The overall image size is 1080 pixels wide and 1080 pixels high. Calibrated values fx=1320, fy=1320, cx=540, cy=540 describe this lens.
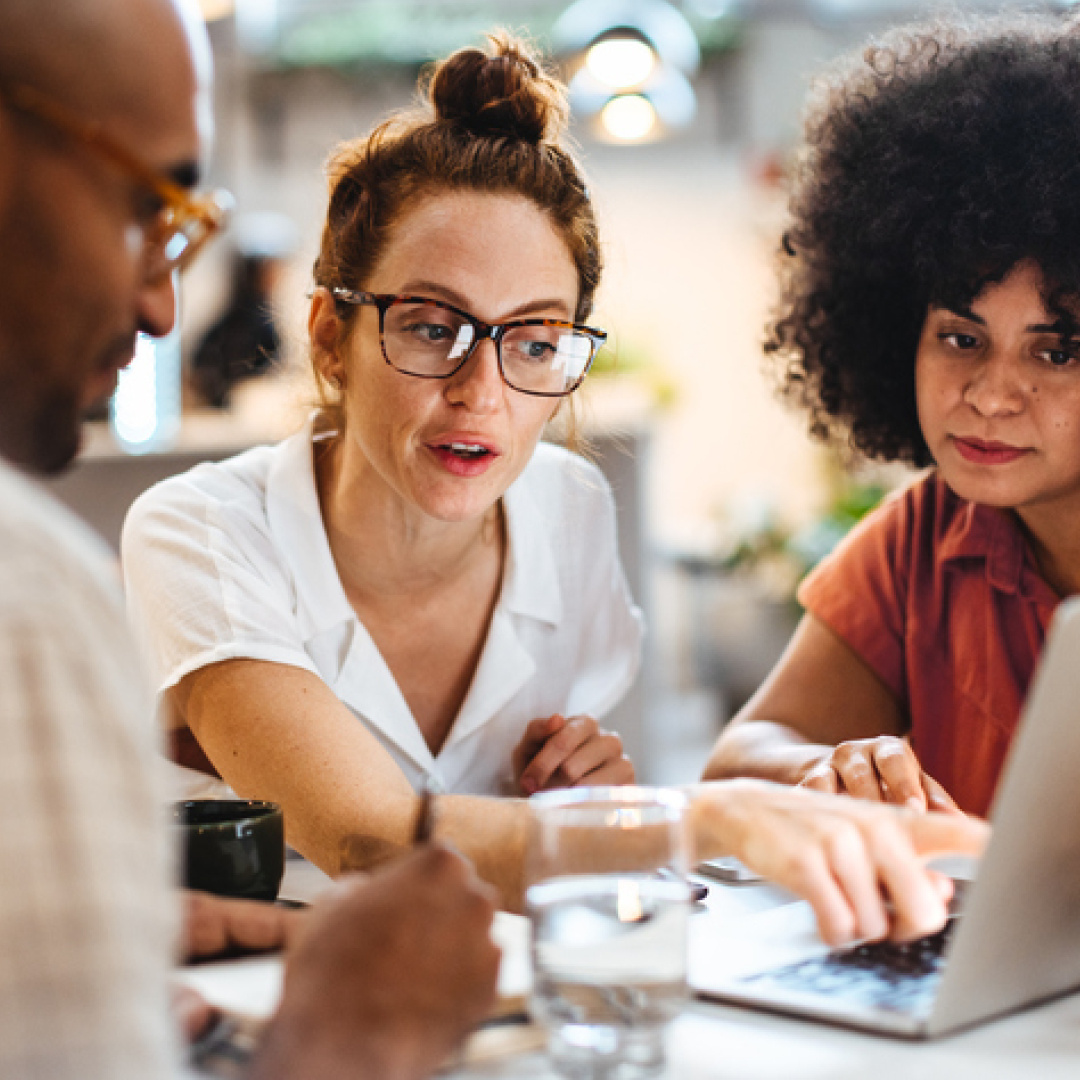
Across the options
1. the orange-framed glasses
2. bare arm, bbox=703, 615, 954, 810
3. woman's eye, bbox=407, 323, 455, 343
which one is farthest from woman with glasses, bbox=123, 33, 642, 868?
the orange-framed glasses

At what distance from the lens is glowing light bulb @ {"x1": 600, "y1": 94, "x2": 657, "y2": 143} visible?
5.35m

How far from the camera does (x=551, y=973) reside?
0.70 metres

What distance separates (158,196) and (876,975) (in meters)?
0.64

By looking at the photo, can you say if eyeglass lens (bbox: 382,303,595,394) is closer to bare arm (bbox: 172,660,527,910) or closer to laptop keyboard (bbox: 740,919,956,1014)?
bare arm (bbox: 172,660,527,910)

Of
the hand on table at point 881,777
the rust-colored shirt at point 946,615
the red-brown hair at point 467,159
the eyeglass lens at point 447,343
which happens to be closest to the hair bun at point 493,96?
the red-brown hair at point 467,159

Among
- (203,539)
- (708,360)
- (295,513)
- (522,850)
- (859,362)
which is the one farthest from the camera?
(708,360)

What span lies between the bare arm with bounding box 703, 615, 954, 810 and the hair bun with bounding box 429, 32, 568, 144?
0.70m

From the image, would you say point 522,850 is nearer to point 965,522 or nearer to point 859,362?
point 965,522

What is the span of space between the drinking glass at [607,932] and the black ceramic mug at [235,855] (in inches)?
11.3

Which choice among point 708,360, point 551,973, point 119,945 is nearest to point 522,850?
point 551,973

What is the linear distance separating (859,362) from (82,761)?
1.46 metres

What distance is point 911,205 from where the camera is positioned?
1.54 m

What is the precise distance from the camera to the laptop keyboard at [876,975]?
2.60 feet

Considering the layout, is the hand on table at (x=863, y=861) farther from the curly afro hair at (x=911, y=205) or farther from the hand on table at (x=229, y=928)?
the curly afro hair at (x=911, y=205)
